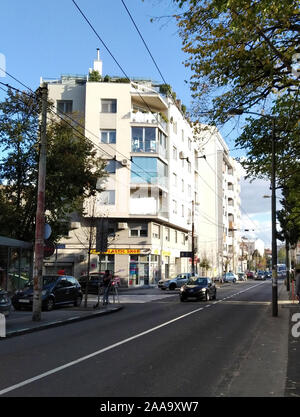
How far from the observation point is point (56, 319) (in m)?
15.5

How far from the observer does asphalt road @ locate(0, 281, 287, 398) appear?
629 centimetres

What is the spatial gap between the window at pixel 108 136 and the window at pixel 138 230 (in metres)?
8.70

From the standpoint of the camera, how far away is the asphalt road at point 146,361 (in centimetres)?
629

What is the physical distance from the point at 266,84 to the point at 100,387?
33.0 ft

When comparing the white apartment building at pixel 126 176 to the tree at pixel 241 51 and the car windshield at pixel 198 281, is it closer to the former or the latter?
the car windshield at pixel 198 281

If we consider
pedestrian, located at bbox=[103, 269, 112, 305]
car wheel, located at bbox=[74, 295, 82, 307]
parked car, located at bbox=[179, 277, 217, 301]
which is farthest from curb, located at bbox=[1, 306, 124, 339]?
parked car, located at bbox=[179, 277, 217, 301]

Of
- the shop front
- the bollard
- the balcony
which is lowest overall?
the bollard

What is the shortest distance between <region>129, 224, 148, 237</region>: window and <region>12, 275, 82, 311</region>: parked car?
22.9 m

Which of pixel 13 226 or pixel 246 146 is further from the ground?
pixel 246 146

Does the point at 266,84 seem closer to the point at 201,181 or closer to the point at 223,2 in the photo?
the point at 223,2

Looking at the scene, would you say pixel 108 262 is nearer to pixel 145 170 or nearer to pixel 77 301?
pixel 145 170

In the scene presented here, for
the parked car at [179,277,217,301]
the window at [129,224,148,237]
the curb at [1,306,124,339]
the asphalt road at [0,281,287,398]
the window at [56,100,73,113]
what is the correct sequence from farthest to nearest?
1. the window at [56,100,73,113]
2. the window at [129,224,148,237]
3. the parked car at [179,277,217,301]
4. the curb at [1,306,124,339]
5. the asphalt road at [0,281,287,398]

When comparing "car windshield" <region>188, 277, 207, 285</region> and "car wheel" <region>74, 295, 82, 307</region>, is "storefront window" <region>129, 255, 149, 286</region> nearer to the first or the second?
"car windshield" <region>188, 277, 207, 285</region>

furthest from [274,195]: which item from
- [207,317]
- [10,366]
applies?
[10,366]
